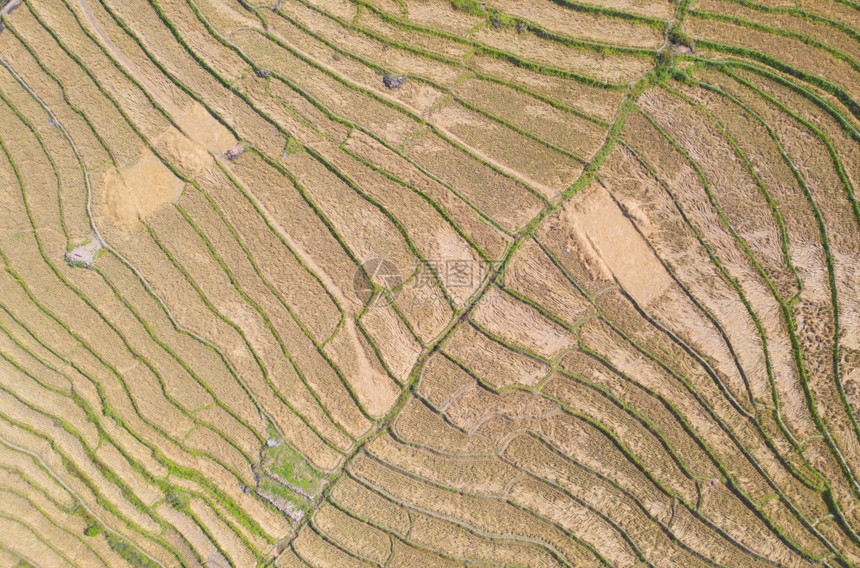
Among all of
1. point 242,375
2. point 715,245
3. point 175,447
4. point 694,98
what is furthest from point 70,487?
point 694,98

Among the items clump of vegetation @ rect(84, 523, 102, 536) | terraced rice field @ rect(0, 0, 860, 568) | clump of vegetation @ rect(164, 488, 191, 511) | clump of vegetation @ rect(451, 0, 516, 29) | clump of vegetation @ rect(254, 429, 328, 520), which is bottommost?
clump of vegetation @ rect(84, 523, 102, 536)

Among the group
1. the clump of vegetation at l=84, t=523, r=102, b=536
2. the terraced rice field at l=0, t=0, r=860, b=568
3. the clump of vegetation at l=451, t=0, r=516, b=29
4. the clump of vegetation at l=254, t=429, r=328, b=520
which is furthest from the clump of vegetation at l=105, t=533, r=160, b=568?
the clump of vegetation at l=451, t=0, r=516, b=29

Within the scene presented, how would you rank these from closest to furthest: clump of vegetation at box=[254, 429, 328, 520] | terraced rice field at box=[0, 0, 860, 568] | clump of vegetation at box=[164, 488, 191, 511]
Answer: terraced rice field at box=[0, 0, 860, 568] < clump of vegetation at box=[254, 429, 328, 520] < clump of vegetation at box=[164, 488, 191, 511]

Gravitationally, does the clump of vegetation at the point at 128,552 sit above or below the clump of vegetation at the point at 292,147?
below

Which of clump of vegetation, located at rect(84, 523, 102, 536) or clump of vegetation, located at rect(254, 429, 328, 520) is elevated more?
clump of vegetation, located at rect(254, 429, 328, 520)

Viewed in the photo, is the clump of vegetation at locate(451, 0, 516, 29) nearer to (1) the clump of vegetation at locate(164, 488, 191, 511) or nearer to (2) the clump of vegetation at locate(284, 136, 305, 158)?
(2) the clump of vegetation at locate(284, 136, 305, 158)

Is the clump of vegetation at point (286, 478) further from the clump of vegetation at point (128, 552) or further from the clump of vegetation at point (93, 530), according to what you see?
the clump of vegetation at point (93, 530)

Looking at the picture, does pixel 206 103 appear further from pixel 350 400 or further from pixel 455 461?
pixel 455 461

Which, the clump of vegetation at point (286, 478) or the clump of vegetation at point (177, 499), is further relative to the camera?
the clump of vegetation at point (177, 499)

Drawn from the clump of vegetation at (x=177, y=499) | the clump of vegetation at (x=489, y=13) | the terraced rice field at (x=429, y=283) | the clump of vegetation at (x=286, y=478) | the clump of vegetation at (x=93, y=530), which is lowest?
the clump of vegetation at (x=93, y=530)

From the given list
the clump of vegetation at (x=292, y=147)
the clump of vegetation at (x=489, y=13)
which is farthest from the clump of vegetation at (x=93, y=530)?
the clump of vegetation at (x=489, y=13)
